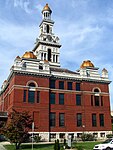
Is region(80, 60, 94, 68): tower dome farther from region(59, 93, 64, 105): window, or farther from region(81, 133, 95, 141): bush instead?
region(81, 133, 95, 141): bush

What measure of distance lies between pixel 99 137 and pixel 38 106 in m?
14.9

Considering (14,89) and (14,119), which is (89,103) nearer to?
(14,89)

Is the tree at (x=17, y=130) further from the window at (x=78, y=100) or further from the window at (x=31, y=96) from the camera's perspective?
the window at (x=78, y=100)

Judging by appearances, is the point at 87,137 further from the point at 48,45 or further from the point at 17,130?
the point at 48,45

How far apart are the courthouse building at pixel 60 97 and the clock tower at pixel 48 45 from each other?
7893mm

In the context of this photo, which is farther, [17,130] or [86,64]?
[86,64]

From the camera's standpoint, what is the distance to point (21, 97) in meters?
43.4

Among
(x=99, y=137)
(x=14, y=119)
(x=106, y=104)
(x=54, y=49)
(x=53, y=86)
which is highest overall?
(x=54, y=49)

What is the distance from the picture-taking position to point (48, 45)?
2366 inches

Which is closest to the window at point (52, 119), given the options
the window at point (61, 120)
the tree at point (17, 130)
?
the window at point (61, 120)

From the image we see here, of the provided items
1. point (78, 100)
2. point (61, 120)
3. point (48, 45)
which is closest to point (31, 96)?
point (61, 120)

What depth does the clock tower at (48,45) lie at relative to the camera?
192 ft

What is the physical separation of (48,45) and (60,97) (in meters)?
18.1

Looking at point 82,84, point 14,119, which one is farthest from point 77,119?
point 14,119
